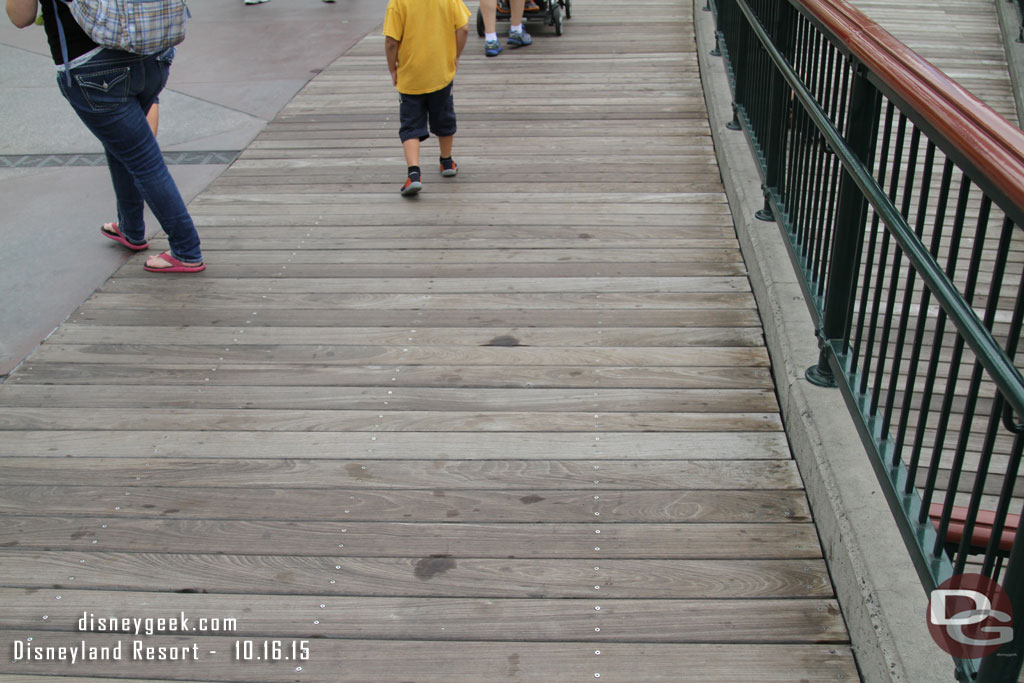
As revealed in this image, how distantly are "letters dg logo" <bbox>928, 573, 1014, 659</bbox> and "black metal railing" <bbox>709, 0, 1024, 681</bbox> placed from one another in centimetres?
3

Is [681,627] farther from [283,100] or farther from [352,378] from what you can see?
[283,100]

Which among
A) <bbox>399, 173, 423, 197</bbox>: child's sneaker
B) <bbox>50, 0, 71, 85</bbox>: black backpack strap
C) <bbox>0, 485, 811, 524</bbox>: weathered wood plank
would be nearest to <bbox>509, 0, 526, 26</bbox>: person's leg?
<bbox>399, 173, 423, 197</bbox>: child's sneaker

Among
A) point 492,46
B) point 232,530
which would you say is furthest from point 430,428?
point 492,46

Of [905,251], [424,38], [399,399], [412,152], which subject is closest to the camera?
[905,251]

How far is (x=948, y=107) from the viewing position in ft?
5.58

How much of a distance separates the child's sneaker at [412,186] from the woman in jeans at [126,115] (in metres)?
1.16

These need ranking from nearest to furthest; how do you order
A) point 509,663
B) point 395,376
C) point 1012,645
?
point 1012,645 < point 509,663 < point 395,376

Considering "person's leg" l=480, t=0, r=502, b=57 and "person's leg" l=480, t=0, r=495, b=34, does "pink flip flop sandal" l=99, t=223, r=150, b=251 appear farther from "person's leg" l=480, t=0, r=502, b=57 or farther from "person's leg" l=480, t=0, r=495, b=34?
"person's leg" l=480, t=0, r=495, b=34

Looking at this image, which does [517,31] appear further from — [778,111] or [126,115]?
[126,115]

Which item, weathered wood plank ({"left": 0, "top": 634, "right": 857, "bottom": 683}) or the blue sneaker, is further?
the blue sneaker

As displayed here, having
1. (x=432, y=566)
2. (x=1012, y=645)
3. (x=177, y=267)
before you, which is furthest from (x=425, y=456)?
(x=177, y=267)

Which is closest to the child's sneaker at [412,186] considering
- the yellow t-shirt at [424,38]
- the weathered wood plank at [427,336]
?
the yellow t-shirt at [424,38]

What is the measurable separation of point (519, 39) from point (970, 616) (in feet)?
22.2

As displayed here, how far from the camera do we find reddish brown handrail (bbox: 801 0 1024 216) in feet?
4.69
